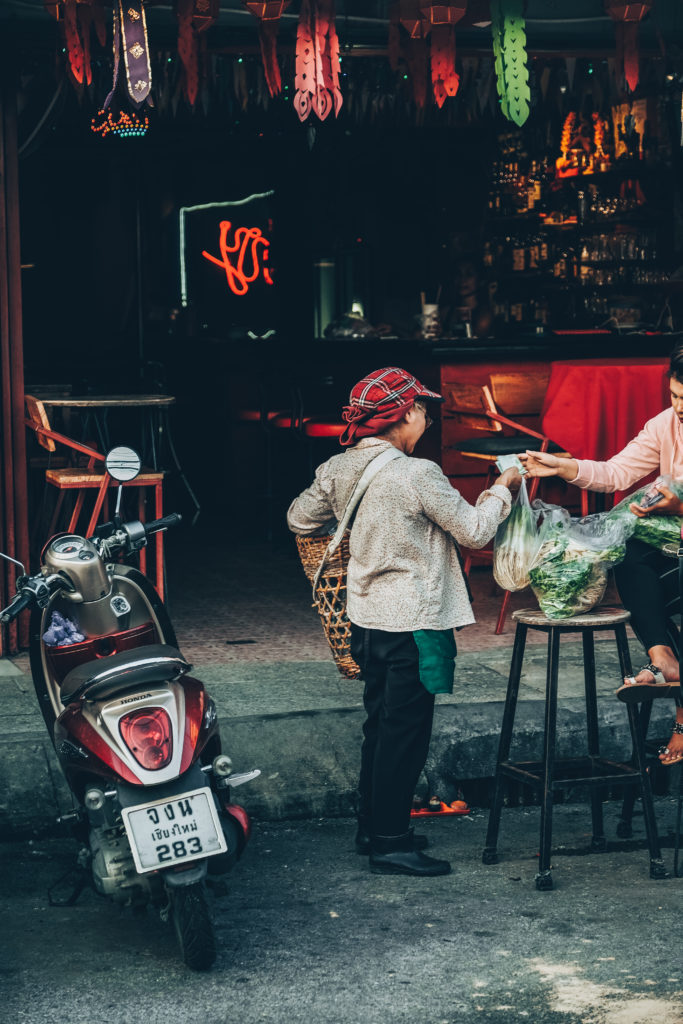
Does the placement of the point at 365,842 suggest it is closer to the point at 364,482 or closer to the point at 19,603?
the point at 364,482

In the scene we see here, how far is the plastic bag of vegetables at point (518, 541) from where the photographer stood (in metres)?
5.11

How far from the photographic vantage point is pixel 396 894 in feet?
16.0

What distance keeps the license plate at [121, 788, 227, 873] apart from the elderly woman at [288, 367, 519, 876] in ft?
3.39

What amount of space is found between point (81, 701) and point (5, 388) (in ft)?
9.89

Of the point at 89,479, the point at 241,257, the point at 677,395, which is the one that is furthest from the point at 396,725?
the point at 241,257

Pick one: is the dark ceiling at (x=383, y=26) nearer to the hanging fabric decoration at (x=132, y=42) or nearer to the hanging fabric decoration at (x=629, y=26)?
the hanging fabric decoration at (x=629, y=26)

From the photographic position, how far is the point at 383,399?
501 centimetres

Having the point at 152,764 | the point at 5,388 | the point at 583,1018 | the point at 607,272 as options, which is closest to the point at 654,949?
the point at 583,1018

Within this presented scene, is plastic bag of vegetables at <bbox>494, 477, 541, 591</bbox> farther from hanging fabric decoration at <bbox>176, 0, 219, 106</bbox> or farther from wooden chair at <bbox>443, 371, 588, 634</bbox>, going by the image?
wooden chair at <bbox>443, 371, 588, 634</bbox>

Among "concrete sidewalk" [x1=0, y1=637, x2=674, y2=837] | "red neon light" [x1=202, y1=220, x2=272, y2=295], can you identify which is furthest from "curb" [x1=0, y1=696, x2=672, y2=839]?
"red neon light" [x1=202, y1=220, x2=272, y2=295]

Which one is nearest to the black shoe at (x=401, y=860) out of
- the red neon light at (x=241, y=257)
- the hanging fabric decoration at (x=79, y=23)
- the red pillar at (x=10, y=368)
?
the red pillar at (x=10, y=368)

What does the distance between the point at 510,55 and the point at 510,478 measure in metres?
1.97

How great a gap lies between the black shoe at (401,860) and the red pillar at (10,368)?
9.10 feet

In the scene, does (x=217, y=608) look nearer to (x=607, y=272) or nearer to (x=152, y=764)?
(x=152, y=764)
